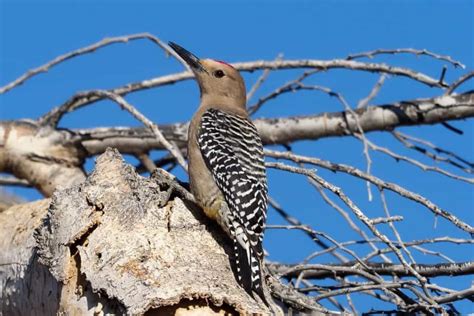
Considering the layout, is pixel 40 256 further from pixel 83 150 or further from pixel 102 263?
pixel 83 150

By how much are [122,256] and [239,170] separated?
144cm

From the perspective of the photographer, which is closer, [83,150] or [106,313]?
[106,313]

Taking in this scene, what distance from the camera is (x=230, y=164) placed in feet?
19.0

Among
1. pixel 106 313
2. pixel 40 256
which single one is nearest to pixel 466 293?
pixel 106 313

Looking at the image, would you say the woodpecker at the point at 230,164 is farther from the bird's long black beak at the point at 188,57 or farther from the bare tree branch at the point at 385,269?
the bare tree branch at the point at 385,269

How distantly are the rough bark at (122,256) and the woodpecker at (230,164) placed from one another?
0.41 ft

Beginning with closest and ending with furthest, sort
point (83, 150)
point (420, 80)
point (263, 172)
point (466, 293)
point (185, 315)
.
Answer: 1. point (185, 315)
2. point (466, 293)
3. point (263, 172)
4. point (420, 80)
5. point (83, 150)

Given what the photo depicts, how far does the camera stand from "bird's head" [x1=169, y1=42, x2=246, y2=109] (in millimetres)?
7047

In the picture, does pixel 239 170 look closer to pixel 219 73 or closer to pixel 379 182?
pixel 379 182

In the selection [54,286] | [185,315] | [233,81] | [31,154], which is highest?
[233,81]

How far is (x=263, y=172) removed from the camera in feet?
19.1

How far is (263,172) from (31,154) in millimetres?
2251

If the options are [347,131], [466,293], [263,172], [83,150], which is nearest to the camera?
[466,293]

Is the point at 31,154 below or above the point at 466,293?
above
